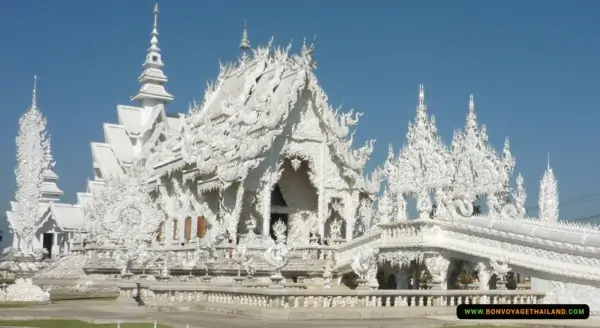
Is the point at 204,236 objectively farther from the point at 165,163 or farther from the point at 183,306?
the point at 183,306

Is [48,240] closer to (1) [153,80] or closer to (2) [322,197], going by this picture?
(1) [153,80]

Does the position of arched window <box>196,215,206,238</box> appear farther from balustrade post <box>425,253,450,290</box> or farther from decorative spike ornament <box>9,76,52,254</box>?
balustrade post <box>425,253,450,290</box>

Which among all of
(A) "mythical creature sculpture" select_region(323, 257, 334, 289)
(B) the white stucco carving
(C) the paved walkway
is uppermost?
(A) "mythical creature sculpture" select_region(323, 257, 334, 289)

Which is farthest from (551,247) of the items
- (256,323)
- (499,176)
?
(499,176)

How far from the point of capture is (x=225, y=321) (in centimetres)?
1623

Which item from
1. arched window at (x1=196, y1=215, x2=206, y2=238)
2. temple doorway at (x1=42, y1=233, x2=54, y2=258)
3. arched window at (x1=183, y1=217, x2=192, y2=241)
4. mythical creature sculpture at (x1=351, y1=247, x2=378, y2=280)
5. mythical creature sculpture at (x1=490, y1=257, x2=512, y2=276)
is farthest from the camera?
temple doorway at (x1=42, y1=233, x2=54, y2=258)

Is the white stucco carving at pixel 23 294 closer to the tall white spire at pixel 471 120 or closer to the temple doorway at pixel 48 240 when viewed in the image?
the tall white spire at pixel 471 120

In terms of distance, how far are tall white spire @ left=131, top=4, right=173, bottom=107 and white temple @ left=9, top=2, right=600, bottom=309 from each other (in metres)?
13.0

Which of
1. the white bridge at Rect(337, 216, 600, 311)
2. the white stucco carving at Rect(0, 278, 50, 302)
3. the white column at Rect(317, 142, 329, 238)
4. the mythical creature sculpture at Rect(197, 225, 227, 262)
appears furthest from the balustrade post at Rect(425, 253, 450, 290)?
the white stucco carving at Rect(0, 278, 50, 302)

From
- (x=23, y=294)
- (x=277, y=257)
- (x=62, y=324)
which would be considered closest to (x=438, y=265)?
(x=277, y=257)

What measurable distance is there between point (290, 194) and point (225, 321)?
21090 mm

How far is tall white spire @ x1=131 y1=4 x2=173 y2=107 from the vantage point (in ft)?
179

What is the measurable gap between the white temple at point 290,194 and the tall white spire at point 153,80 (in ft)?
42.6

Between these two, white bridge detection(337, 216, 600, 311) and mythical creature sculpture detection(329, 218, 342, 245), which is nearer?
white bridge detection(337, 216, 600, 311)
